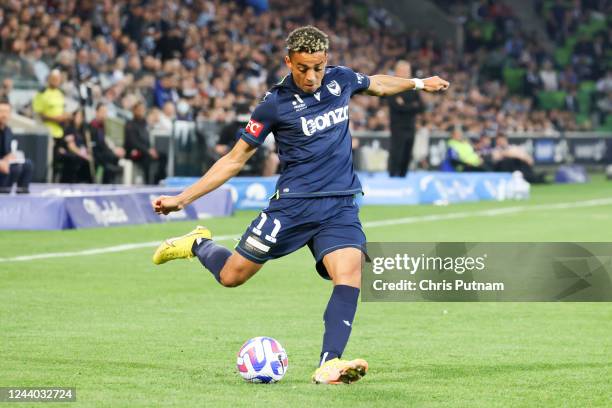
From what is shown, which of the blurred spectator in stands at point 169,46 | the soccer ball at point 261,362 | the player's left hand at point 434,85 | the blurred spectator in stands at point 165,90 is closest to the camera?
the soccer ball at point 261,362

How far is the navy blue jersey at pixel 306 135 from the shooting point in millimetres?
8188

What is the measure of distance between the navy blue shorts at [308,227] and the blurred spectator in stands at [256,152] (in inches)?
662

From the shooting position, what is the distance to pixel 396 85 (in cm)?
906

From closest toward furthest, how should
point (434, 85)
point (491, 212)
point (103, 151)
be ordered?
point (434, 85) → point (103, 151) → point (491, 212)

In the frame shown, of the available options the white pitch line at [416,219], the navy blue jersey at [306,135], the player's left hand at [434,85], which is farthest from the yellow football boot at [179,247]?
the white pitch line at [416,219]

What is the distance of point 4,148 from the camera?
2033 centimetres

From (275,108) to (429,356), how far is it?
200cm

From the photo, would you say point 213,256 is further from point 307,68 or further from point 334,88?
point 307,68

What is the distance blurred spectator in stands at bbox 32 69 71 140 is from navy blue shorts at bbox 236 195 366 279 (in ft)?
51.0

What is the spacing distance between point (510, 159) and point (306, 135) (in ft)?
87.4

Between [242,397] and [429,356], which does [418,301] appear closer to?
[429,356]

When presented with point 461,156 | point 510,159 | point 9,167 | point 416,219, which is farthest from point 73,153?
point 510,159

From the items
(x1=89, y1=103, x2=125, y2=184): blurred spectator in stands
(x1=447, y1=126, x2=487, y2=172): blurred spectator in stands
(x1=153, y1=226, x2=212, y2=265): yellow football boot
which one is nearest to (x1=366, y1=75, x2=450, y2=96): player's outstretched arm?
(x1=153, y1=226, x2=212, y2=265): yellow football boot

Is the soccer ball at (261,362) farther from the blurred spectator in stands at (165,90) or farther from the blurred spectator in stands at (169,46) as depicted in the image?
the blurred spectator in stands at (169,46)
